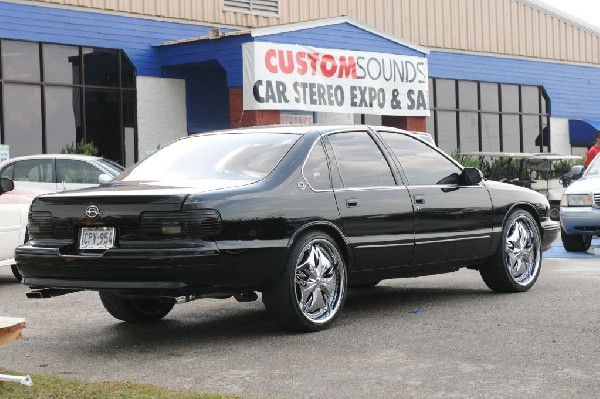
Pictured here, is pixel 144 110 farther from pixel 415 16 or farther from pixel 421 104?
pixel 415 16

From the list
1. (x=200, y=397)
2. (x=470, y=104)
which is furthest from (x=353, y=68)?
(x=200, y=397)

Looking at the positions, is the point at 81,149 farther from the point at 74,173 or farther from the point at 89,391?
the point at 89,391

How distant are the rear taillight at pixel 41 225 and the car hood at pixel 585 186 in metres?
8.97

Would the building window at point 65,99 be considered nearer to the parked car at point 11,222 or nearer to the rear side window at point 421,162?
the parked car at point 11,222

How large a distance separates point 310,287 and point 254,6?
70.8ft

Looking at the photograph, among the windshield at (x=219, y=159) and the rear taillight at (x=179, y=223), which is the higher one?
the windshield at (x=219, y=159)

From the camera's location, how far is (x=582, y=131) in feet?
124

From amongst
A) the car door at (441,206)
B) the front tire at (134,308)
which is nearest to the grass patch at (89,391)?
the front tire at (134,308)

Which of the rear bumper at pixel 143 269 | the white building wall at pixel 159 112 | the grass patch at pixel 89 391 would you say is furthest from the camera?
the white building wall at pixel 159 112

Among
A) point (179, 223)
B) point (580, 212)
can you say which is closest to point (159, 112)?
point (580, 212)

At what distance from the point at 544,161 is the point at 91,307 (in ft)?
62.9

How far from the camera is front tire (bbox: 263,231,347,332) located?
759 cm

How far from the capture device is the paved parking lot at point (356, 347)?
5.98m

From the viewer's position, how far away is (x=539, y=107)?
3750cm
